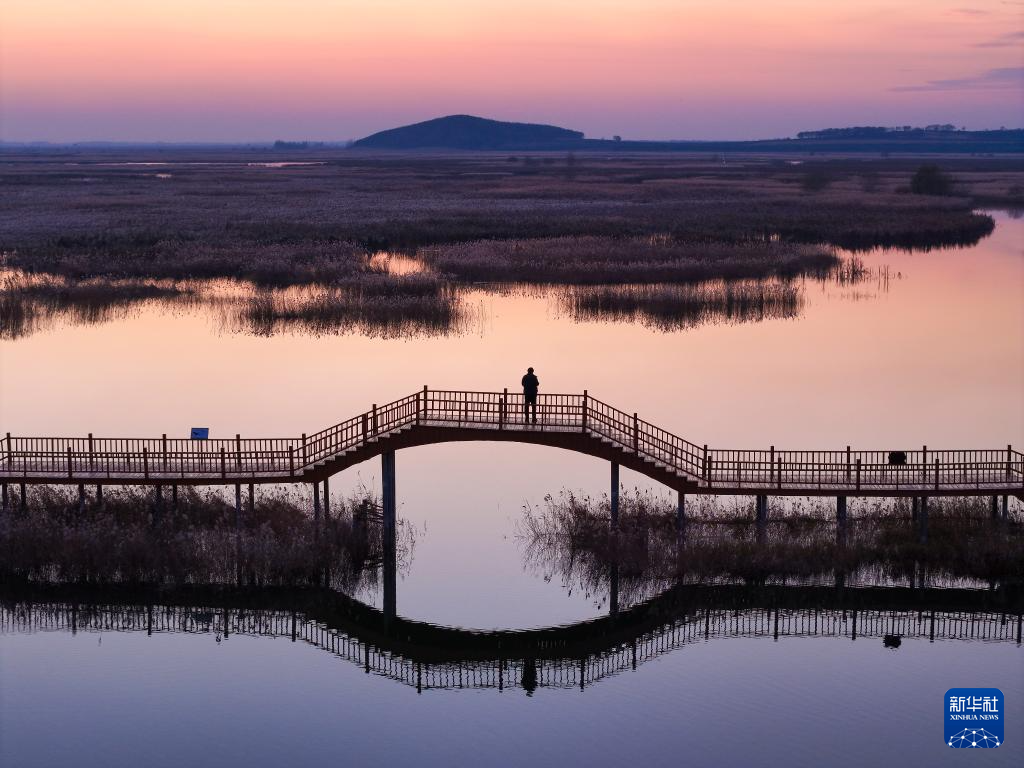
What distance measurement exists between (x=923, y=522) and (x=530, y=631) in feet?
33.6

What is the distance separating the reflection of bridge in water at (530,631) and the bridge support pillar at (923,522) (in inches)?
70.5

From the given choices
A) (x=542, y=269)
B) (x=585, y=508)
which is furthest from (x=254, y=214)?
(x=585, y=508)

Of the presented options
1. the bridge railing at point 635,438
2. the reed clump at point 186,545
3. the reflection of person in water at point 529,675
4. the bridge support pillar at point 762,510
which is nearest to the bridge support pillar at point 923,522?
the bridge support pillar at point 762,510

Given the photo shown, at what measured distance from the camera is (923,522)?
116 feet

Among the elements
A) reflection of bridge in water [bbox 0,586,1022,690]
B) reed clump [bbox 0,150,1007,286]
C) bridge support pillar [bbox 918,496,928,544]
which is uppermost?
reed clump [bbox 0,150,1007,286]

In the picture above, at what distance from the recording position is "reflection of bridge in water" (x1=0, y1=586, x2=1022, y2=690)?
30641 millimetres

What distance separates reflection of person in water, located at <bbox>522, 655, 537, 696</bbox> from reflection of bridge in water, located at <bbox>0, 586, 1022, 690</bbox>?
21 millimetres

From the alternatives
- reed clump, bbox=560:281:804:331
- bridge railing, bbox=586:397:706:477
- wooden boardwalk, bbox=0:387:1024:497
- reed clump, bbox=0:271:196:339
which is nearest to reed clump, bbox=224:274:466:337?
reed clump, bbox=0:271:196:339

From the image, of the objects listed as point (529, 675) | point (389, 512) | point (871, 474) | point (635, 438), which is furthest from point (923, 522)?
point (389, 512)

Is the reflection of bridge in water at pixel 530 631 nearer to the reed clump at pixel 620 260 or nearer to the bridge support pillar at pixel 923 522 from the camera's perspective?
the bridge support pillar at pixel 923 522

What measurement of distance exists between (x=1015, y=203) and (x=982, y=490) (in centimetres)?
13112

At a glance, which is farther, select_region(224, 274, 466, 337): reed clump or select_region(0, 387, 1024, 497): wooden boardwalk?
select_region(224, 274, 466, 337): reed clump

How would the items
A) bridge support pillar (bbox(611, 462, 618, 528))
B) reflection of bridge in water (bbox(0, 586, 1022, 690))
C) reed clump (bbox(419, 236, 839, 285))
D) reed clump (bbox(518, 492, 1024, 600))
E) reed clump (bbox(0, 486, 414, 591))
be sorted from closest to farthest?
1. reflection of bridge in water (bbox(0, 586, 1022, 690))
2. reed clump (bbox(518, 492, 1024, 600))
3. reed clump (bbox(0, 486, 414, 591))
4. bridge support pillar (bbox(611, 462, 618, 528))
5. reed clump (bbox(419, 236, 839, 285))

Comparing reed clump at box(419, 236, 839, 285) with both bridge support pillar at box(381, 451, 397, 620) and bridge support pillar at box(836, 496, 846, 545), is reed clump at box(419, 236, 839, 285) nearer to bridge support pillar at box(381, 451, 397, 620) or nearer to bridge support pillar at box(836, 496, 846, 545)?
bridge support pillar at box(381, 451, 397, 620)
